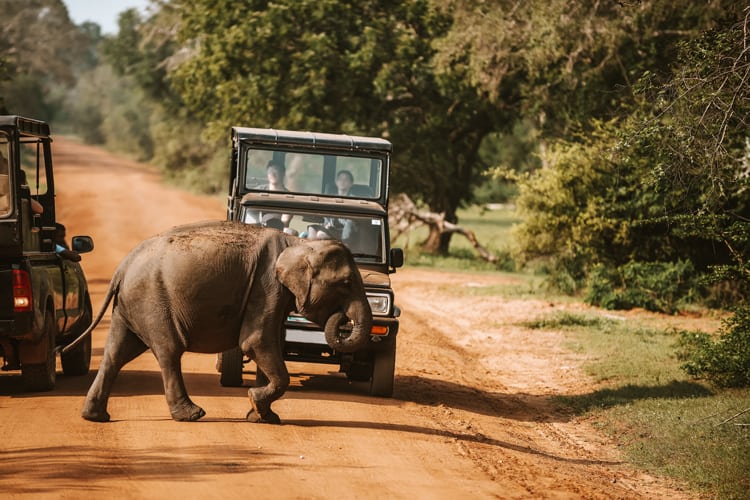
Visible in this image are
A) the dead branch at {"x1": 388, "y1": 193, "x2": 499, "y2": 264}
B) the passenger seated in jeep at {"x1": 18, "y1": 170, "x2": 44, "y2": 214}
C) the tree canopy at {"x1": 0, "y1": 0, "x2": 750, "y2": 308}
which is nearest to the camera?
the passenger seated in jeep at {"x1": 18, "y1": 170, "x2": 44, "y2": 214}

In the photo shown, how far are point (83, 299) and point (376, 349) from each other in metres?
3.50

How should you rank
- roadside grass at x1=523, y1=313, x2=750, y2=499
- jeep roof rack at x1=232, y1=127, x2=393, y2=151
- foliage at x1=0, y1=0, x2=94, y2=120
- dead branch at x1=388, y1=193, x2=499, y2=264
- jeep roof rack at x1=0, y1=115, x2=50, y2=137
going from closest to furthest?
roadside grass at x1=523, y1=313, x2=750, y2=499
jeep roof rack at x1=0, y1=115, x2=50, y2=137
jeep roof rack at x1=232, y1=127, x2=393, y2=151
dead branch at x1=388, y1=193, x2=499, y2=264
foliage at x1=0, y1=0, x2=94, y2=120

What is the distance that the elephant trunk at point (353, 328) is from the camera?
30.3 ft

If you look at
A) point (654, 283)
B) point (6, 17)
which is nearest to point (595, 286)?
point (654, 283)

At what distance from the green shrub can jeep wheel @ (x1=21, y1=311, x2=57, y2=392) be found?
42.4 ft

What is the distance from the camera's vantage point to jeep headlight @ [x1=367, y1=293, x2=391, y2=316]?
10.8m

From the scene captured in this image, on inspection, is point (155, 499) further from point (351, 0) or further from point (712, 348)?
point (351, 0)

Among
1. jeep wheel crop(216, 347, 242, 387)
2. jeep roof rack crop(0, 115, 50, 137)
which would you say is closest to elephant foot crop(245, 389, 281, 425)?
jeep wheel crop(216, 347, 242, 387)

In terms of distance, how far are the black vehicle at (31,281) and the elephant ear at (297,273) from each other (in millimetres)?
2376

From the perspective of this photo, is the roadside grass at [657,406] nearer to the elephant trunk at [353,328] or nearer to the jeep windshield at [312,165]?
the elephant trunk at [353,328]

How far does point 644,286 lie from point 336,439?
13.2m

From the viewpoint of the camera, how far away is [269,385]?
923 cm

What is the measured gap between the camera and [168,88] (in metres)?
55.9

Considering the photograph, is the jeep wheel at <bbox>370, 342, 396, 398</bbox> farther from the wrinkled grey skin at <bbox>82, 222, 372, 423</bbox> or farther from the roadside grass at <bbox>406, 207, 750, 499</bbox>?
the roadside grass at <bbox>406, 207, 750, 499</bbox>
